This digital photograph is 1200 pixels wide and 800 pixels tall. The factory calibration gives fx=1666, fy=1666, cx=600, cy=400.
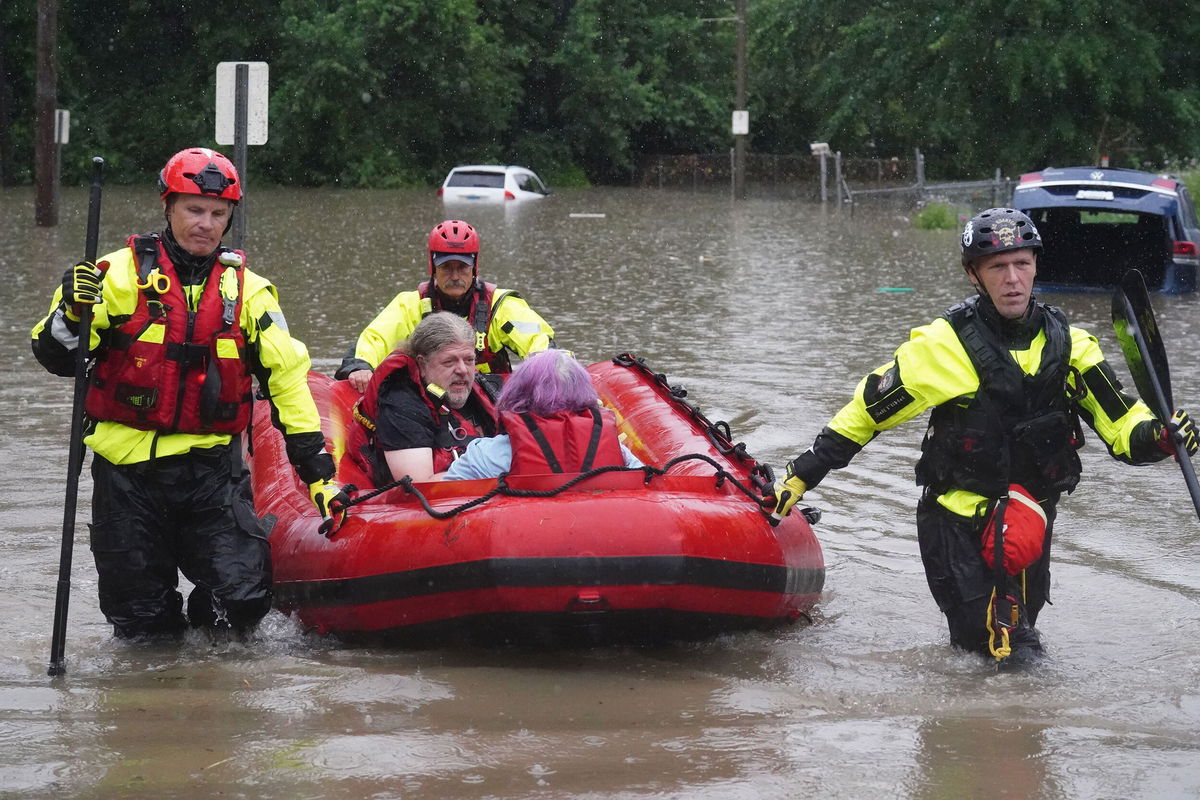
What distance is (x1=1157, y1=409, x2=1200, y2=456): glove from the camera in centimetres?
524

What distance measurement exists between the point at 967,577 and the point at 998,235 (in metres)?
1.10

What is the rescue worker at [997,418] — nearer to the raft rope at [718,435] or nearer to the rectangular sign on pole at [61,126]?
the raft rope at [718,435]

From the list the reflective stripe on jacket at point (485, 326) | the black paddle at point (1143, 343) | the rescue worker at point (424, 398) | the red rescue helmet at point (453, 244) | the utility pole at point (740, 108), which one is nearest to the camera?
the black paddle at point (1143, 343)

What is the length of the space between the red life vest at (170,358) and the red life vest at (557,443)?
3.17 ft

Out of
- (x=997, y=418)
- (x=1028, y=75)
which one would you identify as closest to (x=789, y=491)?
(x=997, y=418)

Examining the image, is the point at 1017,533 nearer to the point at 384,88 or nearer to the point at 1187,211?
the point at 1187,211

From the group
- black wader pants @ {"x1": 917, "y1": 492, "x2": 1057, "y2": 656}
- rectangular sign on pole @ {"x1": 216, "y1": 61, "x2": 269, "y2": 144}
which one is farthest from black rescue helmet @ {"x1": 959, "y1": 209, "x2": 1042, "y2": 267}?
rectangular sign on pole @ {"x1": 216, "y1": 61, "x2": 269, "y2": 144}

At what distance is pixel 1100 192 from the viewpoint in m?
16.6

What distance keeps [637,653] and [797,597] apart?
2.04ft

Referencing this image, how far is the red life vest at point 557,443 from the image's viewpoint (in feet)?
18.8

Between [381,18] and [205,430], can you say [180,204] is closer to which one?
[205,430]

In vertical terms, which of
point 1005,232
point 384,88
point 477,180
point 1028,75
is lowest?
point 1005,232

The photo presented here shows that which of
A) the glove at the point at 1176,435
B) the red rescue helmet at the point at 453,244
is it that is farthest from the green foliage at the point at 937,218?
the glove at the point at 1176,435

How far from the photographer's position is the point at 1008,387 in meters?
5.24
